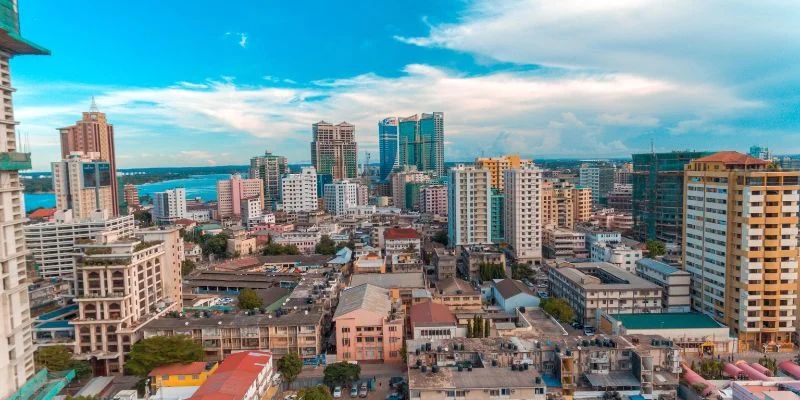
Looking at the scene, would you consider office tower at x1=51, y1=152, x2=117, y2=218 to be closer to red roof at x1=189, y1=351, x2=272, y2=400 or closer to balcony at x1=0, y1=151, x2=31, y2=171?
red roof at x1=189, y1=351, x2=272, y2=400

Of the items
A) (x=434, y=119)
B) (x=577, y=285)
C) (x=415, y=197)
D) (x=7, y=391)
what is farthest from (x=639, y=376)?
(x=434, y=119)

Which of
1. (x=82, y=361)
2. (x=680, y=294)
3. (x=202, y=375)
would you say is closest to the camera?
(x=202, y=375)

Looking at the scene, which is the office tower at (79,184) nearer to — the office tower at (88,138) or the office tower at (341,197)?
the office tower at (88,138)

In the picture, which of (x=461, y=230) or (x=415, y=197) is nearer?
(x=461, y=230)

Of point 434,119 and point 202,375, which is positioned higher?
point 434,119

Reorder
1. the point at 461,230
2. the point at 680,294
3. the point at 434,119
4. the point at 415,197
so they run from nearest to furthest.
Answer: the point at 680,294, the point at 461,230, the point at 415,197, the point at 434,119

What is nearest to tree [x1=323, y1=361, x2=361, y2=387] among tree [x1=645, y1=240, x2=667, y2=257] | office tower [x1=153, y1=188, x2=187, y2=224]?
tree [x1=645, y1=240, x2=667, y2=257]

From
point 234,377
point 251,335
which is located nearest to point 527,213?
point 251,335

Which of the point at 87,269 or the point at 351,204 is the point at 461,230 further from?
the point at 351,204
